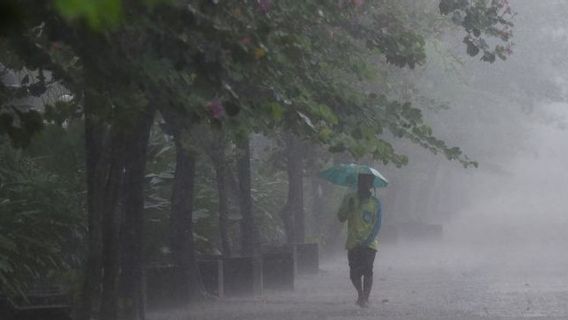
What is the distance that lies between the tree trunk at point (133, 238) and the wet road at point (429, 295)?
1.73 m

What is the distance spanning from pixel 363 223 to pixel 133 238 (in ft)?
11.9

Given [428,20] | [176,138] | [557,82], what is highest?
[557,82]

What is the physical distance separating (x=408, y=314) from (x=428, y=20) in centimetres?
672

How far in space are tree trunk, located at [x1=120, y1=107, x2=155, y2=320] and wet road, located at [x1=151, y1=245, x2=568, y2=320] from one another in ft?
5.68

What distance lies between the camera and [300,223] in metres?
28.4

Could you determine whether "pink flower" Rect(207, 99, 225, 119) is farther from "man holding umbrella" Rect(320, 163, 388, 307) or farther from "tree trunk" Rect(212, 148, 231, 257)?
"tree trunk" Rect(212, 148, 231, 257)

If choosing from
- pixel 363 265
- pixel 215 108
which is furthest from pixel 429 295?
pixel 215 108

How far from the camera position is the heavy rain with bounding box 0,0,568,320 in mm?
6461

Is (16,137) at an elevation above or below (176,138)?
below

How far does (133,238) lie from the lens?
553 inches

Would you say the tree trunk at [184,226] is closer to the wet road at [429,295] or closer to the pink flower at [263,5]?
the wet road at [429,295]

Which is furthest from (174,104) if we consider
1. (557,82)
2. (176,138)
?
(557,82)

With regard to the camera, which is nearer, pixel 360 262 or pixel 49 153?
pixel 49 153

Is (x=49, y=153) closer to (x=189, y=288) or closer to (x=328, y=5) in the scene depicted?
(x=189, y=288)
